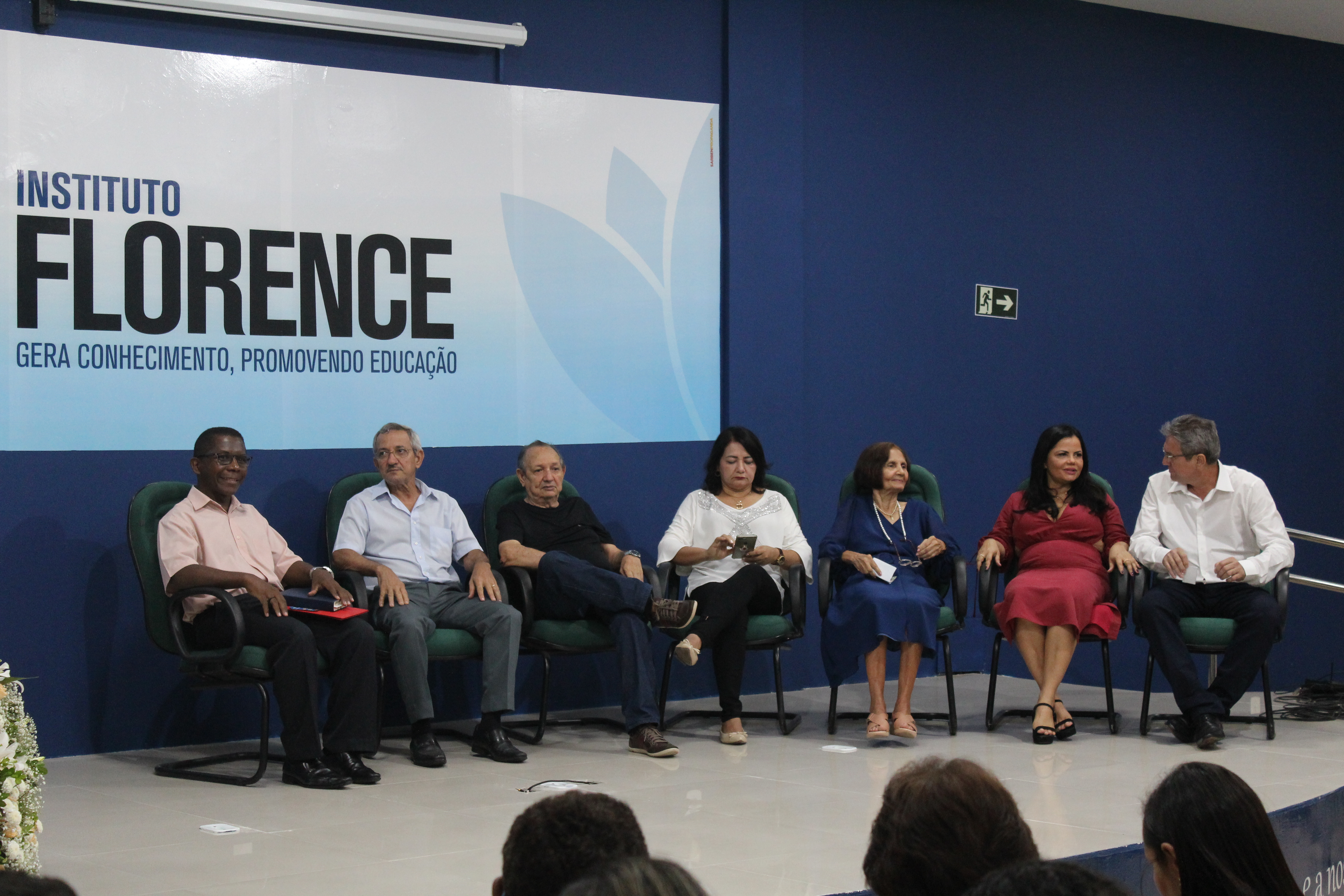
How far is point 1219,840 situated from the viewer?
1.76 m

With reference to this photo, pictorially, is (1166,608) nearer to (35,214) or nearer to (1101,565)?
(1101,565)

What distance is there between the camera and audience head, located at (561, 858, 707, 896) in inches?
48.9

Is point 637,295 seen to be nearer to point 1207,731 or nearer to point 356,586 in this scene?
point 356,586

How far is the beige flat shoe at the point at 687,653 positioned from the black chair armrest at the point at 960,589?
0.96 meters

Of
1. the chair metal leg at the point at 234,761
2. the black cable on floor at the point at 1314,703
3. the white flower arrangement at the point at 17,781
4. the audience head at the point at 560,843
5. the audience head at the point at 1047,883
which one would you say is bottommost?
the black cable on floor at the point at 1314,703

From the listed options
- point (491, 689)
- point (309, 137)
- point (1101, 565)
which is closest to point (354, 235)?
point (309, 137)

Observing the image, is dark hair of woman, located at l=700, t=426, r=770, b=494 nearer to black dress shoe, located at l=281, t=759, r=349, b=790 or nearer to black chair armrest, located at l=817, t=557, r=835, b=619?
black chair armrest, located at l=817, t=557, r=835, b=619

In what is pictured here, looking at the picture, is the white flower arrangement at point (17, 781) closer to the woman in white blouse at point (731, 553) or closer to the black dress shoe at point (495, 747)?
the black dress shoe at point (495, 747)

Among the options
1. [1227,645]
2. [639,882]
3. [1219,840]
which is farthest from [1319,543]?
[639,882]

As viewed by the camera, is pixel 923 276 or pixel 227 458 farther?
pixel 923 276

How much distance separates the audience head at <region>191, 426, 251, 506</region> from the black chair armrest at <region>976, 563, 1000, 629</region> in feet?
8.41

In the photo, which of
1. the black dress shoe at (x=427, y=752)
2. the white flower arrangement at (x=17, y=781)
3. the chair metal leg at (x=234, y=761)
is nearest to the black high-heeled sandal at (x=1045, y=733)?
the black dress shoe at (x=427, y=752)

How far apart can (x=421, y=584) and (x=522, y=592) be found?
34 cm

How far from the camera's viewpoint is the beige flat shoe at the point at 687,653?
5.04 m
